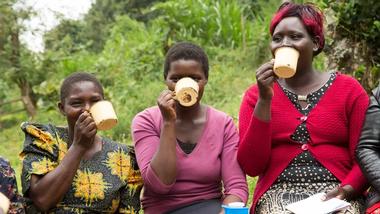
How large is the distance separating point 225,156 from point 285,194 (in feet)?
1.37

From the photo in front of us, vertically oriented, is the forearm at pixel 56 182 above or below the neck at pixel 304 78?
below

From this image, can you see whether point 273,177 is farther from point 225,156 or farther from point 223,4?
point 223,4

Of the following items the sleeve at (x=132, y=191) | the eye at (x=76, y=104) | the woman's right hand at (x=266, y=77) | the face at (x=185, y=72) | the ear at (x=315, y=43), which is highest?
the ear at (x=315, y=43)

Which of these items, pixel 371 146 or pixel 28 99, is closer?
pixel 371 146

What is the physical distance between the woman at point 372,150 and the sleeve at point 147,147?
104 cm

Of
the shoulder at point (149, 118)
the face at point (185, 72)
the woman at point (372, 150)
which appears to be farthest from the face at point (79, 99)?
the woman at point (372, 150)

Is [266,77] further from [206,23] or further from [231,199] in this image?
[206,23]

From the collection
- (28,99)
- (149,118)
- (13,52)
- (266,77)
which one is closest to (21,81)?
(28,99)

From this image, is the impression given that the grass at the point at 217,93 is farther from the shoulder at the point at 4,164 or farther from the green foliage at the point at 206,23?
the shoulder at the point at 4,164

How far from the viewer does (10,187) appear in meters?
2.57

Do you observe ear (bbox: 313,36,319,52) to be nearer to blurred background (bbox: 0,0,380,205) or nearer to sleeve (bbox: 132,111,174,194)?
sleeve (bbox: 132,111,174,194)

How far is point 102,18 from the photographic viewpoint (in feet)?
79.9

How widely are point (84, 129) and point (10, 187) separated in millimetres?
451

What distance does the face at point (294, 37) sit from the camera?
2.97 m
